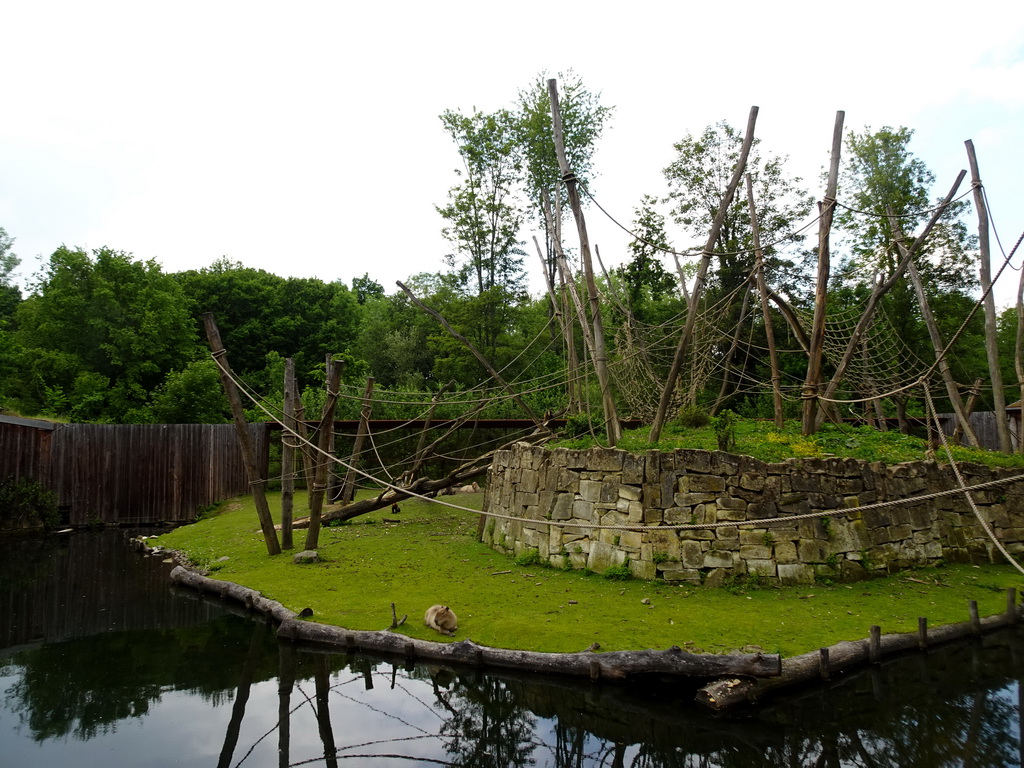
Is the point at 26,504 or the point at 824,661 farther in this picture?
the point at 26,504

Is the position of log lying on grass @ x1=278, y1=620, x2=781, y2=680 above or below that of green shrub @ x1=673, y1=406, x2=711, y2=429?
below

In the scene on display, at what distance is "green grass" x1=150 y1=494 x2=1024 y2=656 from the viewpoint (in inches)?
247

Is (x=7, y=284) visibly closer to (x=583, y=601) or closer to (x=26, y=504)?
(x=26, y=504)

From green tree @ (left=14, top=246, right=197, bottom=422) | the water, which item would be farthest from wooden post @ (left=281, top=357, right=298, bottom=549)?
green tree @ (left=14, top=246, right=197, bottom=422)

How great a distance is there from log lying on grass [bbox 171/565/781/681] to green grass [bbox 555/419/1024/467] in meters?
3.06

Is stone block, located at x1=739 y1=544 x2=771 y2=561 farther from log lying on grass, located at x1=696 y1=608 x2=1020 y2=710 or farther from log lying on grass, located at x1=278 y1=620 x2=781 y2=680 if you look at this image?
log lying on grass, located at x1=278 y1=620 x2=781 y2=680

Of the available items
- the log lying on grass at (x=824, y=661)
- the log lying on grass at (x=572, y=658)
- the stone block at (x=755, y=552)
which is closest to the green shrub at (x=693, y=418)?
the stone block at (x=755, y=552)

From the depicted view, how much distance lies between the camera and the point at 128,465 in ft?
53.7

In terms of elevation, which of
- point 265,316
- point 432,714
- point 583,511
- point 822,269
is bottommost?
point 432,714

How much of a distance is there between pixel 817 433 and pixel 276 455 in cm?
1661

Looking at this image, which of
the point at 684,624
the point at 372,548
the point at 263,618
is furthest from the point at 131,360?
the point at 684,624

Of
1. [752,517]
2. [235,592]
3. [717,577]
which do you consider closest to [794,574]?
[752,517]

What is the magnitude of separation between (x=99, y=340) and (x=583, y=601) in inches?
843

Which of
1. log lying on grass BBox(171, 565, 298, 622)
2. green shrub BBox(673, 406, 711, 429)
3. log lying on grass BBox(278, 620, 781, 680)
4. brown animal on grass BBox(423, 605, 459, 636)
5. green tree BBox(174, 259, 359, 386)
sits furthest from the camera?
green tree BBox(174, 259, 359, 386)
